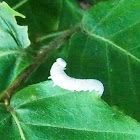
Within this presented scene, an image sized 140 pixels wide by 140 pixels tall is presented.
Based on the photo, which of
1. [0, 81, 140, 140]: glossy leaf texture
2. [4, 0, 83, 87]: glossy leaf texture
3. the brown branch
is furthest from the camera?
[4, 0, 83, 87]: glossy leaf texture

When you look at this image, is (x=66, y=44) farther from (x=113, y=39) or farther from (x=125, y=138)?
(x=125, y=138)

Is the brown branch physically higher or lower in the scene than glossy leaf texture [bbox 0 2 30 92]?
lower

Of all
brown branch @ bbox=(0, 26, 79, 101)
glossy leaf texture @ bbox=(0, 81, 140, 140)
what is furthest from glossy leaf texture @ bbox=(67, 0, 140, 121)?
glossy leaf texture @ bbox=(0, 81, 140, 140)

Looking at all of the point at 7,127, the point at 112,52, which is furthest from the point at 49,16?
the point at 7,127

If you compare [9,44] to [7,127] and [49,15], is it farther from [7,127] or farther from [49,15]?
[49,15]

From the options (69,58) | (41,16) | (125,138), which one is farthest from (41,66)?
(125,138)

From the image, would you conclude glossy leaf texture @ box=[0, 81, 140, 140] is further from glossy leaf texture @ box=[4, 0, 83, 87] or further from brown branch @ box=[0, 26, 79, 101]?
glossy leaf texture @ box=[4, 0, 83, 87]

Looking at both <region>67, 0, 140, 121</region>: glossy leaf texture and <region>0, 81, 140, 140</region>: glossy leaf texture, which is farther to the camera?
<region>67, 0, 140, 121</region>: glossy leaf texture
